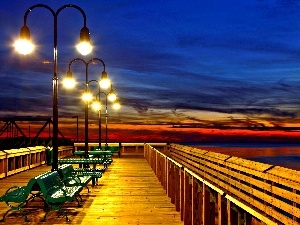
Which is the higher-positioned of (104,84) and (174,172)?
(104,84)

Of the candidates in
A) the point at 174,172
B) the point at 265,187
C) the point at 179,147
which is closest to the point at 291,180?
the point at 265,187

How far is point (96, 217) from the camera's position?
10148 mm

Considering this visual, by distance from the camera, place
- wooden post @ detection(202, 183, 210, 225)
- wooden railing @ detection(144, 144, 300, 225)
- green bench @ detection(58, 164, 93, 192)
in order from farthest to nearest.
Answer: green bench @ detection(58, 164, 93, 192)
wooden post @ detection(202, 183, 210, 225)
wooden railing @ detection(144, 144, 300, 225)

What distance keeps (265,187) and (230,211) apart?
6.00 metres

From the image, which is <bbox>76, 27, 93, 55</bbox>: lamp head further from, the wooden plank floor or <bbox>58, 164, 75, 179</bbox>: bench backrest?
the wooden plank floor

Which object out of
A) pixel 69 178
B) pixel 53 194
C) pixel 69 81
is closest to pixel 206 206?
pixel 53 194

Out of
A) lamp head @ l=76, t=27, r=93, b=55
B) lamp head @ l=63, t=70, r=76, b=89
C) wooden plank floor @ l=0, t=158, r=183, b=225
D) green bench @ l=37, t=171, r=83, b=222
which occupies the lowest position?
wooden plank floor @ l=0, t=158, r=183, b=225

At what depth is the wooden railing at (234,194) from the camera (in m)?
5.10

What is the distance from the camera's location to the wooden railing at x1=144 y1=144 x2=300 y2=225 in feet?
16.7

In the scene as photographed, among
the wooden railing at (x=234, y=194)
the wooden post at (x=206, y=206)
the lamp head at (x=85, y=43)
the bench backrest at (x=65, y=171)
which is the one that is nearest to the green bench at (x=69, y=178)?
the bench backrest at (x=65, y=171)

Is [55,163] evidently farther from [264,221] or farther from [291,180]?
[264,221]

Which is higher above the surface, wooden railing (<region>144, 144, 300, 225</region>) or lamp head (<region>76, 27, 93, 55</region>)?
lamp head (<region>76, 27, 93, 55</region>)

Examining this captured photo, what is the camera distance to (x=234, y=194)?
551 inches

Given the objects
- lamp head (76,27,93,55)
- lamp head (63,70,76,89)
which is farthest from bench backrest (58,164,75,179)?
lamp head (63,70,76,89)
